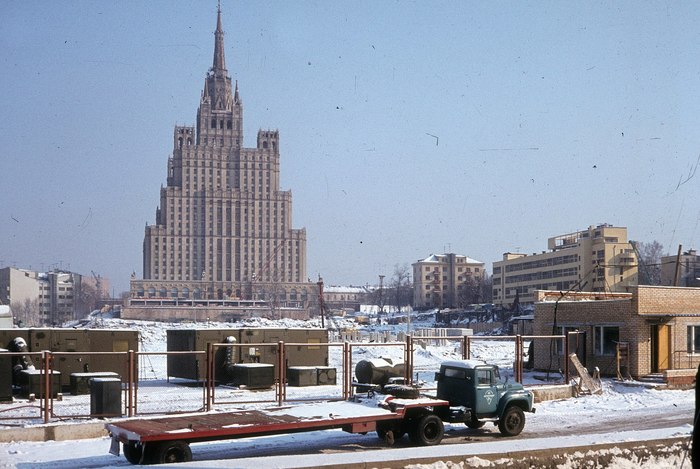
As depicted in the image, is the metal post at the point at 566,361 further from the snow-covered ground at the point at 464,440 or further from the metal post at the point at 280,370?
the metal post at the point at 280,370

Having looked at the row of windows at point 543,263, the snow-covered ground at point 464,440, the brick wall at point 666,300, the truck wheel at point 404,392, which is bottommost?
the snow-covered ground at point 464,440

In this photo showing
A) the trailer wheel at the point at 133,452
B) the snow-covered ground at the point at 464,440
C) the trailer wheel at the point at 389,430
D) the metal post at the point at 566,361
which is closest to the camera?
the snow-covered ground at the point at 464,440

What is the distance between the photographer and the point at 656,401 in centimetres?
2850

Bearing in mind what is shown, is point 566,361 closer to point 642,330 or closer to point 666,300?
point 642,330

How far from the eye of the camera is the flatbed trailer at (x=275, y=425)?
629 inches

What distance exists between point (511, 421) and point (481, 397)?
1.12 metres

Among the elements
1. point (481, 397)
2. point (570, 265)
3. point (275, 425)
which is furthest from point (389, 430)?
point (570, 265)

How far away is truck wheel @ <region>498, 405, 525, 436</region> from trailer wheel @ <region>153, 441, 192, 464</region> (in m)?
8.57

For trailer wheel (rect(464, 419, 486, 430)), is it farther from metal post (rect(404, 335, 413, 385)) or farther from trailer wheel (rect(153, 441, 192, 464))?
trailer wheel (rect(153, 441, 192, 464))

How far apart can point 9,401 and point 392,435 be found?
14.4m

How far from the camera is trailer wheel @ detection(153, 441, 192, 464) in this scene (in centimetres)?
1587

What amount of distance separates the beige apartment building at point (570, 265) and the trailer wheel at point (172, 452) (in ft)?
366

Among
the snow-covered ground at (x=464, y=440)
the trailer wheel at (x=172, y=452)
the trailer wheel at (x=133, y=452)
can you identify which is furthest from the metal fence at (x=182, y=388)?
the trailer wheel at (x=172, y=452)

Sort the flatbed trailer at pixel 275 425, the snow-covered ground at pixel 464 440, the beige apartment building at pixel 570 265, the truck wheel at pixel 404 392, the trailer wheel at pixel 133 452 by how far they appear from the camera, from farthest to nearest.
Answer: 1. the beige apartment building at pixel 570 265
2. the truck wheel at pixel 404 392
3. the trailer wheel at pixel 133 452
4. the flatbed trailer at pixel 275 425
5. the snow-covered ground at pixel 464 440
